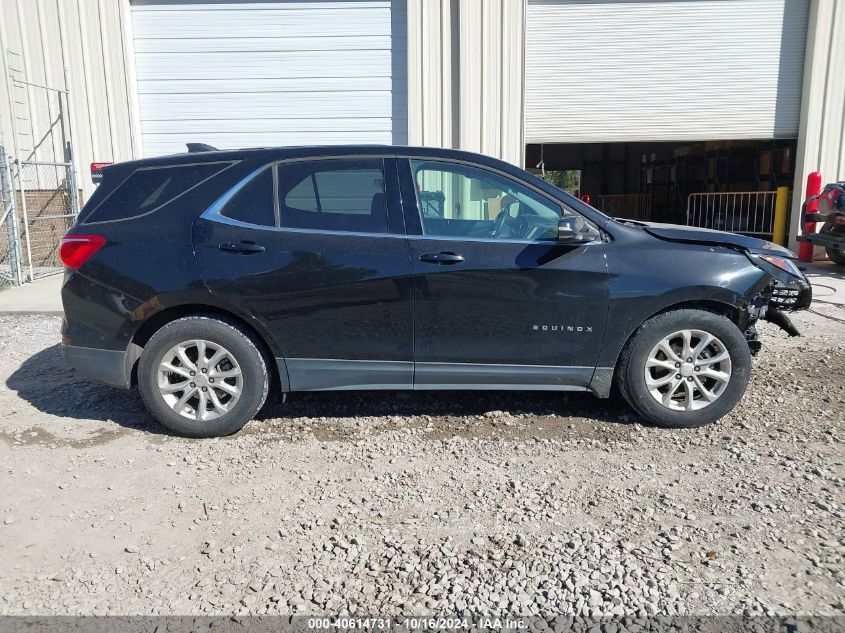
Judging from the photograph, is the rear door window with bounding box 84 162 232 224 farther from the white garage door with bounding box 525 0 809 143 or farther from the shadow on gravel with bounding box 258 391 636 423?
the white garage door with bounding box 525 0 809 143

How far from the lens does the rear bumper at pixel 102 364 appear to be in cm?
412

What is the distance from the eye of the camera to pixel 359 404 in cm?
470

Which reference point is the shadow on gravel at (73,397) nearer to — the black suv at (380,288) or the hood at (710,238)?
the black suv at (380,288)

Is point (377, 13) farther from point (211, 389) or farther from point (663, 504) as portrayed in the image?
point (663, 504)

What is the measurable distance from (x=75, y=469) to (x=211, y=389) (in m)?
0.87

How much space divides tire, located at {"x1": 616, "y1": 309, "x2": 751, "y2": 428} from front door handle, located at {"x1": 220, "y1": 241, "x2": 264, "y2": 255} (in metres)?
2.40

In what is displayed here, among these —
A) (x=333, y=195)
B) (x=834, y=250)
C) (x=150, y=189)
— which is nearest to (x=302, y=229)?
(x=333, y=195)

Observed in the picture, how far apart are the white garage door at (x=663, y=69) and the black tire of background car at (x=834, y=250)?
2537 millimetres

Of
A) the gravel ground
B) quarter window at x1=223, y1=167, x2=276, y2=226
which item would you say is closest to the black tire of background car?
the gravel ground

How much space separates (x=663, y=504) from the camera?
3248 mm

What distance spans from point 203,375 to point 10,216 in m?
7.20

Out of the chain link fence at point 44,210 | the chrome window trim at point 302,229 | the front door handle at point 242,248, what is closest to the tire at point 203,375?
the front door handle at point 242,248

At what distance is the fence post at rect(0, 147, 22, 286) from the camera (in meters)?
9.09

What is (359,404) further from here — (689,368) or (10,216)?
(10,216)
